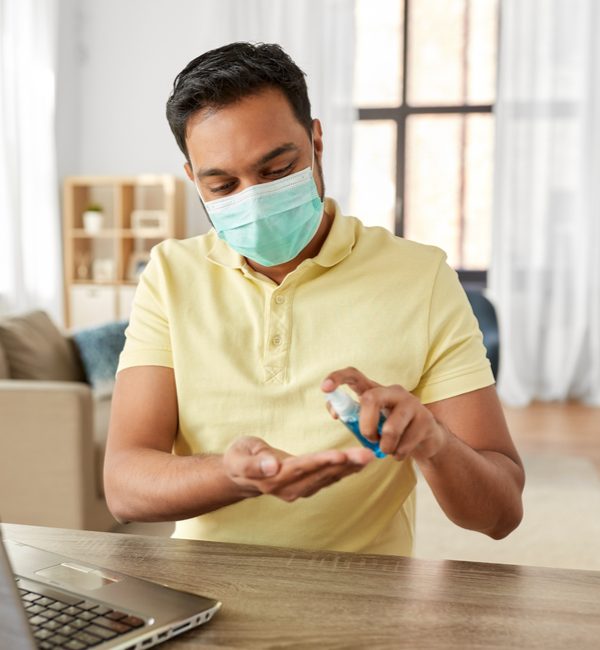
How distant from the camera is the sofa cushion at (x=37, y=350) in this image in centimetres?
283

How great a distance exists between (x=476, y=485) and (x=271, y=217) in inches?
17.2

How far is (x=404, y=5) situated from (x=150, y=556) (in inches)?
210

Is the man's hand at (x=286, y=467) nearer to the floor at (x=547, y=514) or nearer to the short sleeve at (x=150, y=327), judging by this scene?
the short sleeve at (x=150, y=327)

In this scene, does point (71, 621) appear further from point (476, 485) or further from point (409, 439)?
point (476, 485)

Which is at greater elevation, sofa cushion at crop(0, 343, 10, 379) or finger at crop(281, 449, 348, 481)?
finger at crop(281, 449, 348, 481)

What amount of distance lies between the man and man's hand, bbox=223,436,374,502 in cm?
23

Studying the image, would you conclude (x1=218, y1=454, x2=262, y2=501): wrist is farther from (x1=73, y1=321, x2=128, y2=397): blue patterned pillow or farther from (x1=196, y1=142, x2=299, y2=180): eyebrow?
(x1=73, y1=321, x2=128, y2=397): blue patterned pillow

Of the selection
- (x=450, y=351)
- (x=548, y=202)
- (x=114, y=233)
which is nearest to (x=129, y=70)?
(x=114, y=233)

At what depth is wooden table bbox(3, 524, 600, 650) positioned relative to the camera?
0.70 metres

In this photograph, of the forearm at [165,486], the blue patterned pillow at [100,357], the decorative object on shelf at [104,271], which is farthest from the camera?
the decorative object on shelf at [104,271]

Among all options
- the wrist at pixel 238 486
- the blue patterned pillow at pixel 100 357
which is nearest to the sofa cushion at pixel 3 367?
the blue patterned pillow at pixel 100 357

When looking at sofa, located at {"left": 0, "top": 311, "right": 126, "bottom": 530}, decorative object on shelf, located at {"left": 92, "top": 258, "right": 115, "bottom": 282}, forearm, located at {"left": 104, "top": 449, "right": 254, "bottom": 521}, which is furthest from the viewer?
decorative object on shelf, located at {"left": 92, "top": 258, "right": 115, "bottom": 282}

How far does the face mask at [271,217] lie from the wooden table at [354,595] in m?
0.42

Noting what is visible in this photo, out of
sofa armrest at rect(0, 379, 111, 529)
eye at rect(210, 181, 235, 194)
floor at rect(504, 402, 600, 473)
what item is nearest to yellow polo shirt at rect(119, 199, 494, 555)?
eye at rect(210, 181, 235, 194)
